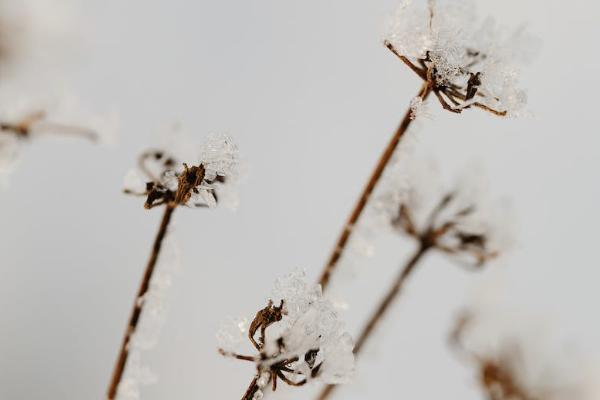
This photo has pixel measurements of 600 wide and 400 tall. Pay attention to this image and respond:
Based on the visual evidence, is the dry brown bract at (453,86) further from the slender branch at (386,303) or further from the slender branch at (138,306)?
the slender branch at (386,303)

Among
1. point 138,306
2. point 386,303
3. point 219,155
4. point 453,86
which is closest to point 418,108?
point 453,86

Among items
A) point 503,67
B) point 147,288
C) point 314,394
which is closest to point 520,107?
point 503,67

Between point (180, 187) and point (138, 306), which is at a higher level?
point (180, 187)

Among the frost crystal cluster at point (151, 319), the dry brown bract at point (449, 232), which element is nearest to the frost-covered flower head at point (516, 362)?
the dry brown bract at point (449, 232)

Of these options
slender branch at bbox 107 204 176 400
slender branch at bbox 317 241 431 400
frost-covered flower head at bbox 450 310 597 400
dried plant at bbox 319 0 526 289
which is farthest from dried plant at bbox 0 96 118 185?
frost-covered flower head at bbox 450 310 597 400

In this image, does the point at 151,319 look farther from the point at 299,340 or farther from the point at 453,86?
the point at 453,86

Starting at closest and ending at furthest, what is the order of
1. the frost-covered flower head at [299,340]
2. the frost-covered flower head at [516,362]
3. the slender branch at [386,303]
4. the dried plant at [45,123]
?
the frost-covered flower head at [299,340] < the dried plant at [45,123] < the slender branch at [386,303] < the frost-covered flower head at [516,362]

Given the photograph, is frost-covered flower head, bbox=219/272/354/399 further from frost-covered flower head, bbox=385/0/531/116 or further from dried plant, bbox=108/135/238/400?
frost-covered flower head, bbox=385/0/531/116

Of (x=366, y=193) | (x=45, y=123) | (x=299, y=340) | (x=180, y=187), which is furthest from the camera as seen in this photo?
(x=45, y=123)
